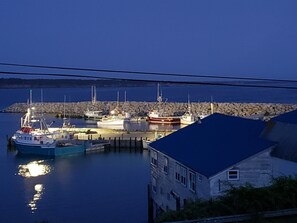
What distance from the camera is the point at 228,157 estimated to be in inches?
686

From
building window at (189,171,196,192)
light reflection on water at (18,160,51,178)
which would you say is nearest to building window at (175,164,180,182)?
building window at (189,171,196,192)

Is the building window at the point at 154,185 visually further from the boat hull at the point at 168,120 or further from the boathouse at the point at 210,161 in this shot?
the boat hull at the point at 168,120

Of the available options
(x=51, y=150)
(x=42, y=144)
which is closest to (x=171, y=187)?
(x=51, y=150)

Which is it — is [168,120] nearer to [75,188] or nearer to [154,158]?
[75,188]

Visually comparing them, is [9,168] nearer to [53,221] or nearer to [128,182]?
[128,182]

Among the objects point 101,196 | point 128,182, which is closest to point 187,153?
point 101,196

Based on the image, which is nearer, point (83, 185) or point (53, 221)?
point (53, 221)

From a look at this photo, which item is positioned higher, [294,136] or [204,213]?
[294,136]

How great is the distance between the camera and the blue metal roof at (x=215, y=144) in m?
17.3

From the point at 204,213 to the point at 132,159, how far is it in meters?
31.7

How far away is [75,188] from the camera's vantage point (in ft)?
105

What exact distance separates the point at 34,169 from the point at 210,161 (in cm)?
2450

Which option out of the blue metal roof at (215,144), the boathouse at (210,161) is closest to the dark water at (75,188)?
the boathouse at (210,161)

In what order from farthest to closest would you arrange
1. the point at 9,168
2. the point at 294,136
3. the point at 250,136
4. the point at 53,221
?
the point at 9,168 → the point at 53,221 → the point at 250,136 → the point at 294,136
